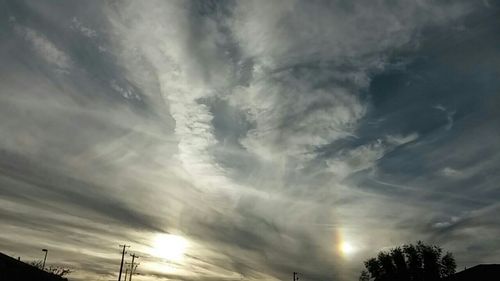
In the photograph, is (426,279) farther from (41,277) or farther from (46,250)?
(46,250)

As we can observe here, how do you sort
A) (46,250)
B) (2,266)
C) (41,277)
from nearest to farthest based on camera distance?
(2,266)
(41,277)
(46,250)

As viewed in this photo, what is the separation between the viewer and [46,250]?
300ft

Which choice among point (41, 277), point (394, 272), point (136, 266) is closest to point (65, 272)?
point (136, 266)

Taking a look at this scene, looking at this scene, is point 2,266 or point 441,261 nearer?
point 2,266

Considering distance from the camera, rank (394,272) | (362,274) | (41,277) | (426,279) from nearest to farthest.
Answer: (41,277) → (426,279) → (394,272) → (362,274)

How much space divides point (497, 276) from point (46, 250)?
302 feet

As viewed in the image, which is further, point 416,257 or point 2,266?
point 416,257

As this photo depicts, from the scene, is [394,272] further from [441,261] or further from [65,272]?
[65,272]

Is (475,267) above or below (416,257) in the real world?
below

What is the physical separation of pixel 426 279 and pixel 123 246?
59.7 m

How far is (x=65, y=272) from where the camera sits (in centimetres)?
10212

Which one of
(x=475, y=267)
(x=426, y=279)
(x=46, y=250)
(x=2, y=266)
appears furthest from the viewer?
(x=46, y=250)

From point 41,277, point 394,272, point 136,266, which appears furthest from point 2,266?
point 394,272

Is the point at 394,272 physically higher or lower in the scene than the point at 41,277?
higher
